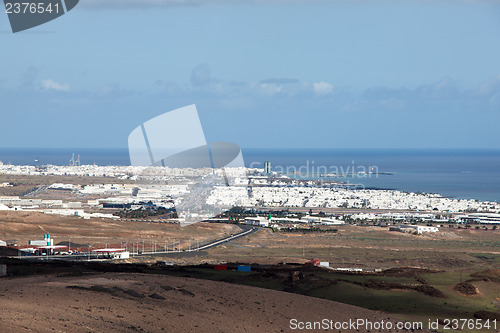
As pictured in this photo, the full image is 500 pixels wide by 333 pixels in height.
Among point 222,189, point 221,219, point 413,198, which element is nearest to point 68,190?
point 222,189

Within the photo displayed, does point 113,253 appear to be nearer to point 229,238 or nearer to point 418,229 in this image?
point 229,238

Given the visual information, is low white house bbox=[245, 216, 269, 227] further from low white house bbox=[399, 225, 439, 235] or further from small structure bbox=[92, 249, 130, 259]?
small structure bbox=[92, 249, 130, 259]

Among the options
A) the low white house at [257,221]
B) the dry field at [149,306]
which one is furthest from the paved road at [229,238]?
the dry field at [149,306]

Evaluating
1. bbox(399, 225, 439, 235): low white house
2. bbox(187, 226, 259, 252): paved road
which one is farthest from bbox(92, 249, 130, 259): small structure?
bbox(399, 225, 439, 235): low white house

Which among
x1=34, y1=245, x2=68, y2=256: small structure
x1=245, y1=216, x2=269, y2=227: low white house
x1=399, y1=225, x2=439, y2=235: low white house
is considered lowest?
x1=399, y1=225, x2=439, y2=235: low white house

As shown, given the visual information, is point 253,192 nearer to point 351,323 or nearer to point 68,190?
point 68,190

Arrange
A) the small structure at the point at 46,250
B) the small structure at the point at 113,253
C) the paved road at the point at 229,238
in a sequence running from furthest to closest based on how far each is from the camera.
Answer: the paved road at the point at 229,238
the small structure at the point at 46,250
the small structure at the point at 113,253

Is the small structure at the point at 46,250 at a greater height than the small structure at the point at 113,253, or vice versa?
the small structure at the point at 46,250

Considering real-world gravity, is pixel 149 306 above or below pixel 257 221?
above

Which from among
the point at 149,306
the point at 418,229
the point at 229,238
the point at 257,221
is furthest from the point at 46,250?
the point at 418,229

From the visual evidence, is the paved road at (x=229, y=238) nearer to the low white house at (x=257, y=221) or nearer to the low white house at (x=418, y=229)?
the low white house at (x=257, y=221)

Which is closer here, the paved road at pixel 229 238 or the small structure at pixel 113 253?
the small structure at pixel 113 253
